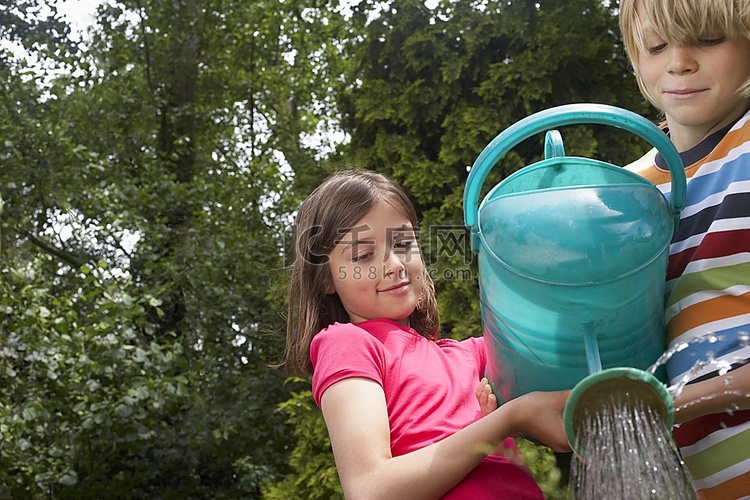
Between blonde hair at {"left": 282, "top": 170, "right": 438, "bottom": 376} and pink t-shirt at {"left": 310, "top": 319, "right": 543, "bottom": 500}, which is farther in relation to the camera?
blonde hair at {"left": 282, "top": 170, "right": 438, "bottom": 376}

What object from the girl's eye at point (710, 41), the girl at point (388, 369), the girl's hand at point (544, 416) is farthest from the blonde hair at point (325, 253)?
the girl's eye at point (710, 41)

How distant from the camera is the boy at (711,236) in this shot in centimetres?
124

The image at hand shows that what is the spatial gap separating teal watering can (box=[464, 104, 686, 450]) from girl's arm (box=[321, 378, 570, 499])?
5 cm

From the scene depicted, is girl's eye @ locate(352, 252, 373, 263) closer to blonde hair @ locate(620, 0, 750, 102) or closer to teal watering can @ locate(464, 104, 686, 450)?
teal watering can @ locate(464, 104, 686, 450)

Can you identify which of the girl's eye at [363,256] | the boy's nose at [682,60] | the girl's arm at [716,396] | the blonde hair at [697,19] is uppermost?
the blonde hair at [697,19]

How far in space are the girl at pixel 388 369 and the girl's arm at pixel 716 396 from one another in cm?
18

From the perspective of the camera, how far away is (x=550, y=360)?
121 centimetres

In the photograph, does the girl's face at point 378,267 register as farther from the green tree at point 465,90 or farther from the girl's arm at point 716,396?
the green tree at point 465,90

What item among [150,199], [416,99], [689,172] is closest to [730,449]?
[689,172]

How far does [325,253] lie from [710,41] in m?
0.84

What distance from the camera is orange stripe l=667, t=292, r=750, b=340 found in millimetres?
1254

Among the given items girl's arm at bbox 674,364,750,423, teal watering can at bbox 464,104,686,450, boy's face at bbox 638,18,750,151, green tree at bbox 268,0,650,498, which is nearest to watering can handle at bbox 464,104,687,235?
teal watering can at bbox 464,104,686,450

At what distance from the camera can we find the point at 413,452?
134 cm

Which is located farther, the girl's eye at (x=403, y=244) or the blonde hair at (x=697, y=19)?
the girl's eye at (x=403, y=244)
